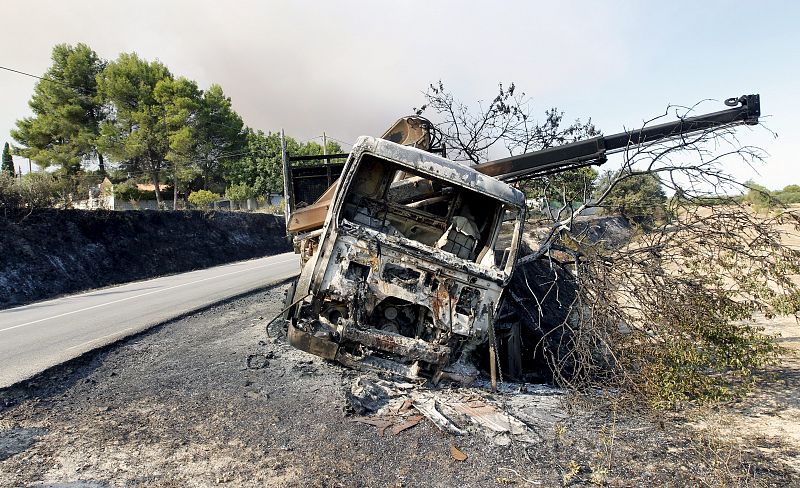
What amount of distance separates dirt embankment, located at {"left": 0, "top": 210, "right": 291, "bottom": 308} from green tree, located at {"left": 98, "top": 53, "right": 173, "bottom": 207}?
37.4 feet

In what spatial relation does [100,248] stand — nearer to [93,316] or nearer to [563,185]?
[93,316]

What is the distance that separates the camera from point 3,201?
13523 mm

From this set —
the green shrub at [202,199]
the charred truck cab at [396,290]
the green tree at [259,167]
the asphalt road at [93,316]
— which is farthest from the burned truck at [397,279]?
the green tree at [259,167]

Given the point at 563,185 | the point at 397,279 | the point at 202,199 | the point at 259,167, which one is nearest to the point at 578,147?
the point at 563,185

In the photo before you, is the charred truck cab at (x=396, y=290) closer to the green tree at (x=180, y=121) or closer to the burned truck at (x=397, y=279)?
the burned truck at (x=397, y=279)

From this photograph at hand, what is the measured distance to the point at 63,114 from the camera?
29891 millimetres

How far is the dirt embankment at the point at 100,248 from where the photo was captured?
12.7 meters

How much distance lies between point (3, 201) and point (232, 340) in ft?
39.0

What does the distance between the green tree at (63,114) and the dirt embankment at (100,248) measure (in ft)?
49.2

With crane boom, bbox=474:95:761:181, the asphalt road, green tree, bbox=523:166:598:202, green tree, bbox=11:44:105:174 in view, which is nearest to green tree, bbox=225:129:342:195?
green tree, bbox=11:44:105:174

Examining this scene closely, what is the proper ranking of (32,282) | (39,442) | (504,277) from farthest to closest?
1. (32,282)
2. (504,277)
3. (39,442)

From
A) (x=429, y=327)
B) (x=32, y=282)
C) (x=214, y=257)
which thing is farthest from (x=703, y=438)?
(x=214, y=257)

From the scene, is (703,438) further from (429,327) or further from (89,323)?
(89,323)

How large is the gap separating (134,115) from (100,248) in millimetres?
17859
